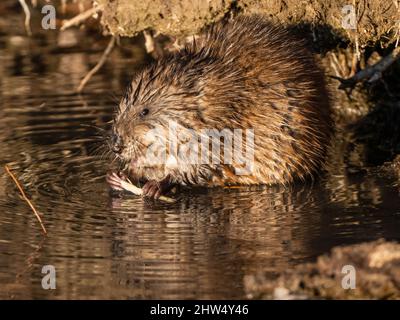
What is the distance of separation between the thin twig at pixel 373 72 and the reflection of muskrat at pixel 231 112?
1193 mm

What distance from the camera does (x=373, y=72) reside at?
29.4ft

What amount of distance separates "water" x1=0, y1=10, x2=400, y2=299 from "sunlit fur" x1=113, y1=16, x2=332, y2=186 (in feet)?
0.57

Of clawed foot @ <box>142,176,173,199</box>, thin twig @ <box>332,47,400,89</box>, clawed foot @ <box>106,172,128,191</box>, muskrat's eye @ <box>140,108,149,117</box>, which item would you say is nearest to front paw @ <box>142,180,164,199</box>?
clawed foot @ <box>142,176,173,199</box>

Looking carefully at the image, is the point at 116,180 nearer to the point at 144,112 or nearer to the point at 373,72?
the point at 144,112

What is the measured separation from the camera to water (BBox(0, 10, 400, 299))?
19.1 feet

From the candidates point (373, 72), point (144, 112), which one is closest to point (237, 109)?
point (144, 112)

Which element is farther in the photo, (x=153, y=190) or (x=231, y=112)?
(x=231, y=112)

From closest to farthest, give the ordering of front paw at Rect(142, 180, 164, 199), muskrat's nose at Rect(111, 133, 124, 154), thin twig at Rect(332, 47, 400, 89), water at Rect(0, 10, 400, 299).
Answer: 1. water at Rect(0, 10, 400, 299)
2. front paw at Rect(142, 180, 164, 199)
3. muskrat's nose at Rect(111, 133, 124, 154)
4. thin twig at Rect(332, 47, 400, 89)

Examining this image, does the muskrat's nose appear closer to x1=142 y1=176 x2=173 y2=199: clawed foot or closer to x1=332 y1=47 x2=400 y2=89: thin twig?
x1=142 y1=176 x2=173 y2=199: clawed foot

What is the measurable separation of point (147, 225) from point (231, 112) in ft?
4.16
